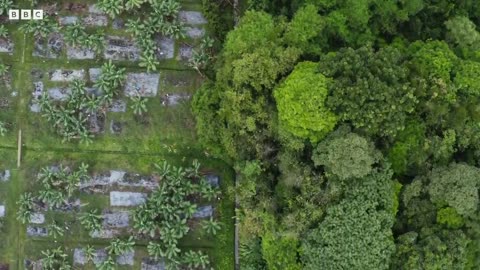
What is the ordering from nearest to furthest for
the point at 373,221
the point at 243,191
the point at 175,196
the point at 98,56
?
the point at 373,221 → the point at 243,191 → the point at 175,196 → the point at 98,56

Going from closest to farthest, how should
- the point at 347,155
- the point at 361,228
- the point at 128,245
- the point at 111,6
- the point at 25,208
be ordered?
the point at 347,155 < the point at 361,228 < the point at 128,245 < the point at 25,208 < the point at 111,6

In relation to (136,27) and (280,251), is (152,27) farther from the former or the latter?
(280,251)

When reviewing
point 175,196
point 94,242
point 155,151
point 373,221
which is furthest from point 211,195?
point 373,221

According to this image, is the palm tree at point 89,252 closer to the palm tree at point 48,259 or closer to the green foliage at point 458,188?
the palm tree at point 48,259

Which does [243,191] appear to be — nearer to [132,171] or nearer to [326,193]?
[326,193]

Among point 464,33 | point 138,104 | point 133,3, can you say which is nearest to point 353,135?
point 464,33

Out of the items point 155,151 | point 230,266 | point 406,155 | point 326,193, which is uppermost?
point 406,155
